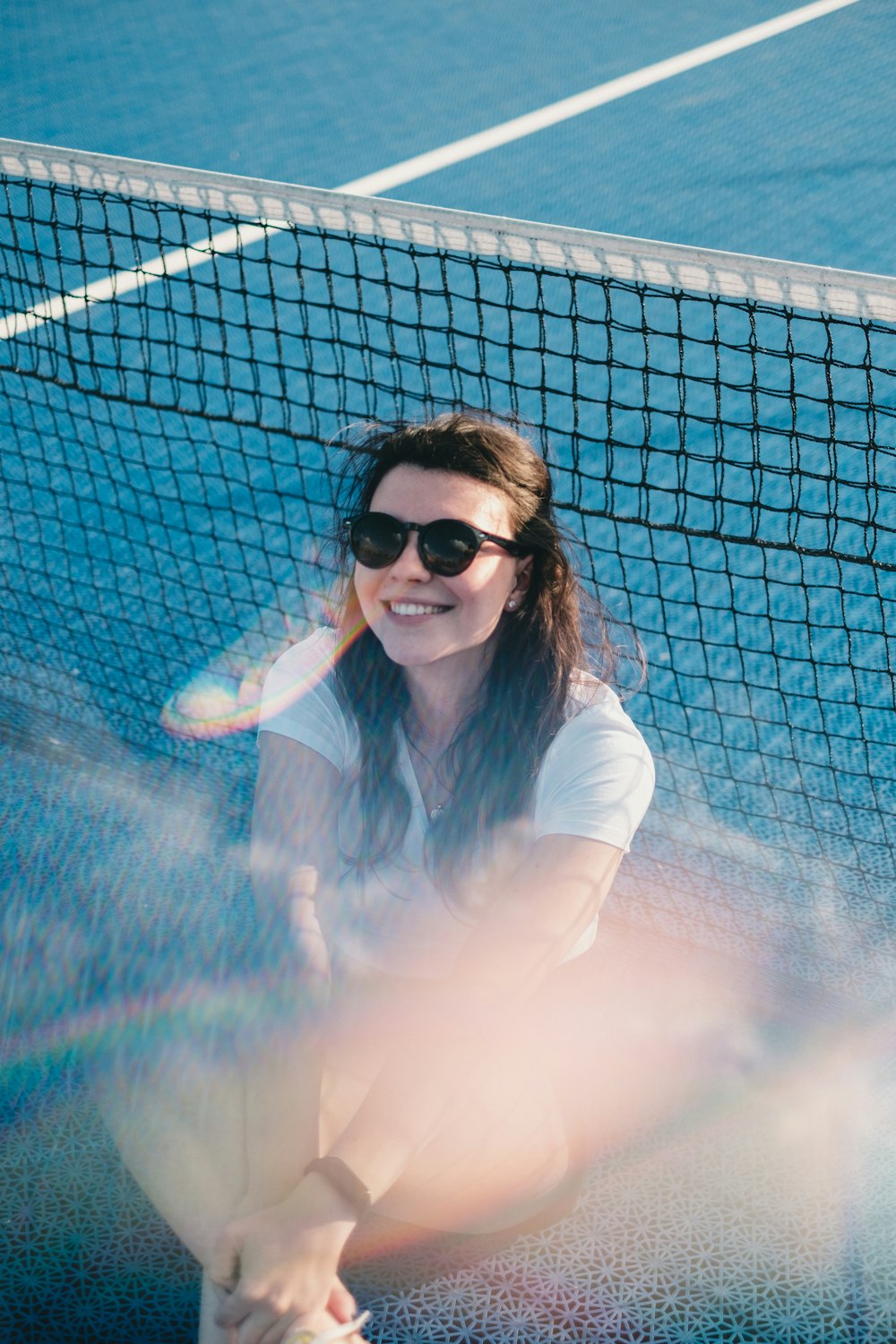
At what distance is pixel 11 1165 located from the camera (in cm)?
253

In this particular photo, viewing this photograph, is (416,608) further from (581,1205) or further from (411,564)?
(581,1205)

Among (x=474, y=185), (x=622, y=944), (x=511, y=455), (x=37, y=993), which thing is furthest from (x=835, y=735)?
(x=474, y=185)

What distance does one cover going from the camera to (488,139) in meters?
7.78

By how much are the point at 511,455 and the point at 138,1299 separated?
170cm

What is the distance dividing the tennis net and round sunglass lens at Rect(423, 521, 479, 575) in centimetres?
64

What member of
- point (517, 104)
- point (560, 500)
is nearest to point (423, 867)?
point (560, 500)

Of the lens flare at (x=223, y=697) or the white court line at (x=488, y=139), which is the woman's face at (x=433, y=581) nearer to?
the lens flare at (x=223, y=697)

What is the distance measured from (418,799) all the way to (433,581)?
1.39 ft

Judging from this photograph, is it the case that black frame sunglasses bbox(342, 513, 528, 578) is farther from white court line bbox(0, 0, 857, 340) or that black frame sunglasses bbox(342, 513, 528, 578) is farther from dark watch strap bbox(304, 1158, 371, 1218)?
white court line bbox(0, 0, 857, 340)

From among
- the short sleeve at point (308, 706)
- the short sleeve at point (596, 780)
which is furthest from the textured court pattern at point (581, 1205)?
the short sleeve at point (596, 780)

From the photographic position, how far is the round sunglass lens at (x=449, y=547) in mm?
2119

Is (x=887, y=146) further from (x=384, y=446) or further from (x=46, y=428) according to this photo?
(x=384, y=446)

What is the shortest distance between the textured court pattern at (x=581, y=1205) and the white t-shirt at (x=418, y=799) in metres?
0.56

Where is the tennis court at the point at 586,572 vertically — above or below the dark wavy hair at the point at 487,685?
below
